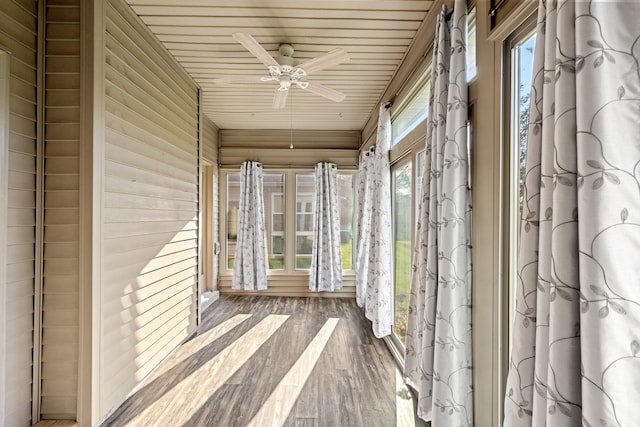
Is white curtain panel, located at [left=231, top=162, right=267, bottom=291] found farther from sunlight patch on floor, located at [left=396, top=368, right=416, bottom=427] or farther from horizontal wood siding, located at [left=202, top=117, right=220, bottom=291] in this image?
sunlight patch on floor, located at [left=396, top=368, right=416, bottom=427]

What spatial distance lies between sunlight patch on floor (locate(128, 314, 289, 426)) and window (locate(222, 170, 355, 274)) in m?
1.87

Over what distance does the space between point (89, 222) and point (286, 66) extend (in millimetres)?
1741

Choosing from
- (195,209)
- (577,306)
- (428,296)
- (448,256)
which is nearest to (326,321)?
(195,209)

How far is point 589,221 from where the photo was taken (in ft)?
2.38

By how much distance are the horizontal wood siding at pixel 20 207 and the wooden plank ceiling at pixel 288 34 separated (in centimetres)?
69

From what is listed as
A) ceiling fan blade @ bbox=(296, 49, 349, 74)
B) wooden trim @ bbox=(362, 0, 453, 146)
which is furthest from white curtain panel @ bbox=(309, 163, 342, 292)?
ceiling fan blade @ bbox=(296, 49, 349, 74)

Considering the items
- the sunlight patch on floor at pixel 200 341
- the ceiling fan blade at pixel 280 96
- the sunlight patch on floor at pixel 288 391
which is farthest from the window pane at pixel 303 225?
the ceiling fan blade at pixel 280 96

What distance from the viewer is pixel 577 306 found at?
77 cm

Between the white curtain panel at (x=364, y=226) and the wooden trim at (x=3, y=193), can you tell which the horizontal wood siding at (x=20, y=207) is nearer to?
the wooden trim at (x=3, y=193)

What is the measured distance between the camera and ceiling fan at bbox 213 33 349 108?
2.09 meters

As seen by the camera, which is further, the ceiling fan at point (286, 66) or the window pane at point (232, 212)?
the window pane at point (232, 212)

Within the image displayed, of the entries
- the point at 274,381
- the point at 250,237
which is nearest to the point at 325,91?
the point at 274,381

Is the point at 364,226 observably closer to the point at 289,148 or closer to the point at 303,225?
the point at 303,225

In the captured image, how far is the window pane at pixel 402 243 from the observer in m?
2.91
